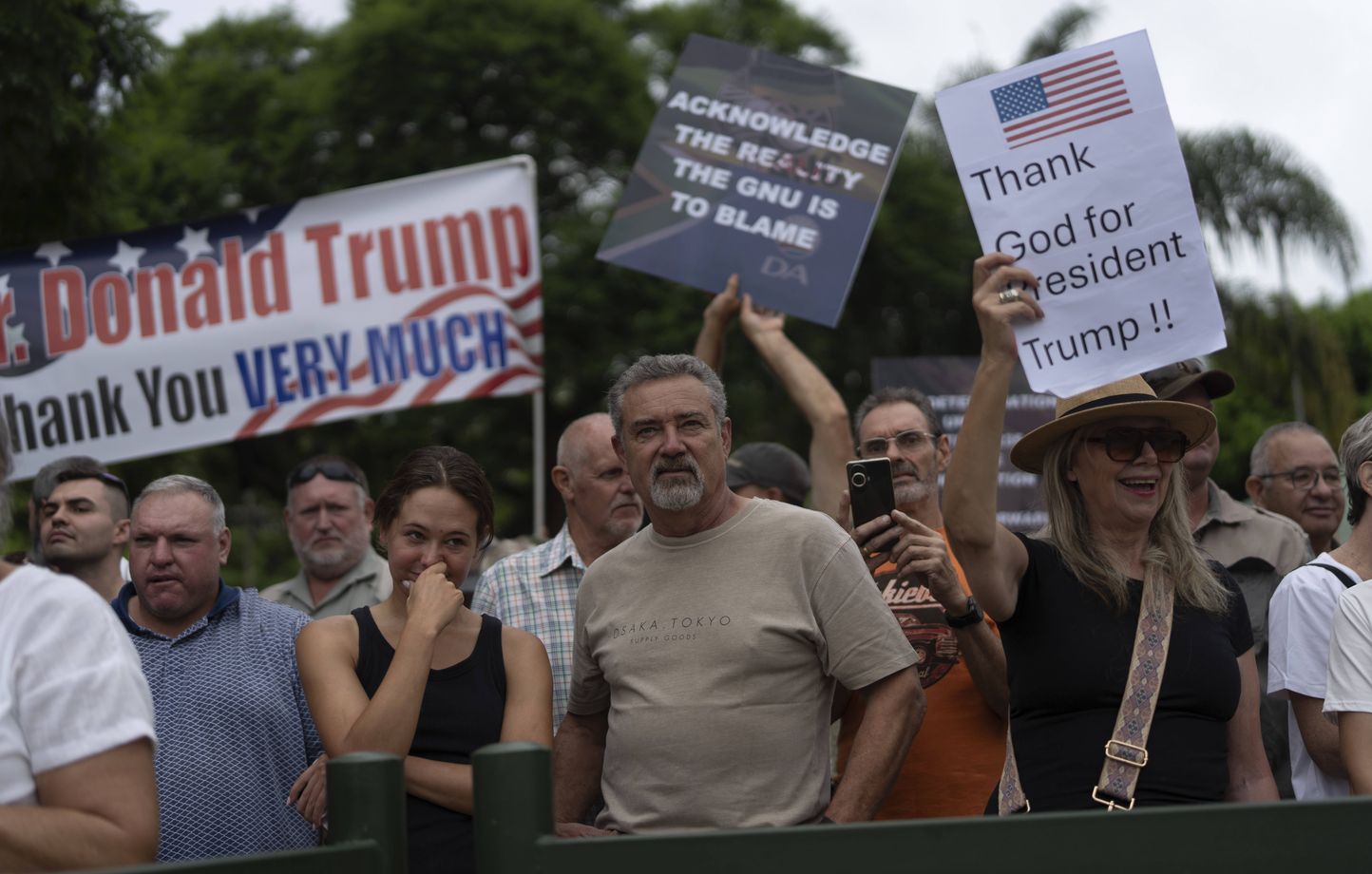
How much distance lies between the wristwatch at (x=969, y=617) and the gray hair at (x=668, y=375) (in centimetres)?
70

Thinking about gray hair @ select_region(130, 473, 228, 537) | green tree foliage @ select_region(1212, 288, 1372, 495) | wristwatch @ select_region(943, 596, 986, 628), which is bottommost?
wristwatch @ select_region(943, 596, 986, 628)

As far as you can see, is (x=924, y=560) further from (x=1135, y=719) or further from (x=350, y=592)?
(x=350, y=592)

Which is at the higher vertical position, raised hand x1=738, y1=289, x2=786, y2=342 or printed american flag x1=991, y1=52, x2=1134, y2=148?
printed american flag x1=991, y1=52, x2=1134, y2=148

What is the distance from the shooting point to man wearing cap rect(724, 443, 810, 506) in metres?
5.43

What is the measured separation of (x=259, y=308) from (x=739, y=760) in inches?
219

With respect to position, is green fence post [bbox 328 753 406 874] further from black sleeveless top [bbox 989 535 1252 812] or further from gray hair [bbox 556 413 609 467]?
gray hair [bbox 556 413 609 467]

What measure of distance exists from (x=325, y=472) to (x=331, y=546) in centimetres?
35

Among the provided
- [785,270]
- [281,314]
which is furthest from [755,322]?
[281,314]

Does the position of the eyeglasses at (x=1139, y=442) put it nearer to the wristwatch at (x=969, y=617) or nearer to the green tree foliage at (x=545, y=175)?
the wristwatch at (x=969, y=617)

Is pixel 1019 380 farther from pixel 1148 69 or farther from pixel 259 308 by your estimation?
pixel 1148 69

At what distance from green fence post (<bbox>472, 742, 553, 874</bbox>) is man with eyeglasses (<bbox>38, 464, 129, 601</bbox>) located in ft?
12.1

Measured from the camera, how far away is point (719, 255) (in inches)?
234

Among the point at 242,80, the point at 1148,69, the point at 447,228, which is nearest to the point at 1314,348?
the point at 242,80

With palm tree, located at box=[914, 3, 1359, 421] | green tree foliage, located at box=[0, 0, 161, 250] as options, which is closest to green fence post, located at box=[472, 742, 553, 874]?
green tree foliage, located at box=[0, 0, 161, 250]
